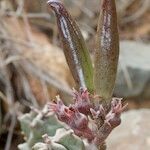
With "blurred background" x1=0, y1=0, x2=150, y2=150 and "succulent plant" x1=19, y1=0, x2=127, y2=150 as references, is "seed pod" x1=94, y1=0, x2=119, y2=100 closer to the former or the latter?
"succulent plant" x1=19, y1=0, x2=127, y2=150

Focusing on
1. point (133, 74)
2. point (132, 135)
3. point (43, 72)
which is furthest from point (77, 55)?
point (133, 74)

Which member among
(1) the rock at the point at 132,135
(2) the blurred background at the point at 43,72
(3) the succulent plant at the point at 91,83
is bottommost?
(3) the succulent plant at the point at 91,83

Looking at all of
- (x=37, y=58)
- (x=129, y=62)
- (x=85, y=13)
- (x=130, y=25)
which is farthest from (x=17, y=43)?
(x=130, y=25)

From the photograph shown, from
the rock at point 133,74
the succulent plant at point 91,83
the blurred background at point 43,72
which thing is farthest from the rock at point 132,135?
the succulent plant at point 91,83

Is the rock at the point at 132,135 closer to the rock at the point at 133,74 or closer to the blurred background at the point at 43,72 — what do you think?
the blurred background at the point at 43,72

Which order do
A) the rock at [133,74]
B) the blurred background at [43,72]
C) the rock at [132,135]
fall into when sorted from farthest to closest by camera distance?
the rock at [133,74] < the blurred background at [43,72] < the rock at [132,135]

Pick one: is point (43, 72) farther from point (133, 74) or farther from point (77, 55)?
point (77, 55)
